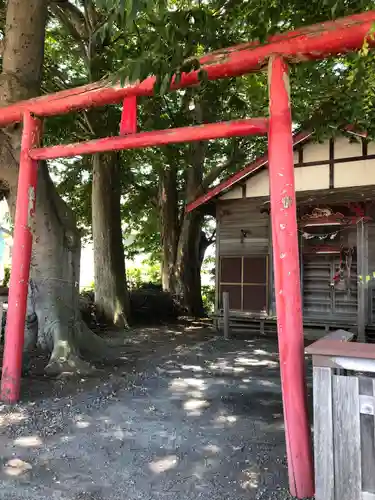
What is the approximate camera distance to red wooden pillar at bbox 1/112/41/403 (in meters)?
5.36

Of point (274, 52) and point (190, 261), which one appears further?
point (190, 261)

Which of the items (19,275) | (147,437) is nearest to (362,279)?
(147,437)

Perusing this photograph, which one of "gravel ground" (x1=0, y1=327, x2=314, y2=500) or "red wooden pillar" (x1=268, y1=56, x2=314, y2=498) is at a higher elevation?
"red wooden pillar" (x1=268, y1=56, x2=314, y2=498)

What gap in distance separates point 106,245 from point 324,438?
37.4 feet

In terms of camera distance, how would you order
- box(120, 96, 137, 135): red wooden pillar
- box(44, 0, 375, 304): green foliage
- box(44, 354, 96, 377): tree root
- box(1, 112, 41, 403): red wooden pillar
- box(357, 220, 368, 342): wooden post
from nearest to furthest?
box(44, 0, 375, 304): green foliage < box(120, 96, 137, 135): red wooden pillar < box(1, 112, 41, 403): red wooden pillar < box(44, 354, 96, 377): tree root < box(357, 220, 368, 342): wooden post

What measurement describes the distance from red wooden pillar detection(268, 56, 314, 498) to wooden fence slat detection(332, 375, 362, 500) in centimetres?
39

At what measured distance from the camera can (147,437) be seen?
14.4ft

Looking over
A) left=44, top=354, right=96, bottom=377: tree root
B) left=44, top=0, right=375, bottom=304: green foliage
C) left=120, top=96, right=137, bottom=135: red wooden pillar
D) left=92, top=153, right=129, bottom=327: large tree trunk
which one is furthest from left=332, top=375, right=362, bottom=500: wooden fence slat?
left=92, top=153, right=129, bottom=327: large tree trunk

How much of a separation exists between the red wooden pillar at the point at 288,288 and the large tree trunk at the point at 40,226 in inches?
163

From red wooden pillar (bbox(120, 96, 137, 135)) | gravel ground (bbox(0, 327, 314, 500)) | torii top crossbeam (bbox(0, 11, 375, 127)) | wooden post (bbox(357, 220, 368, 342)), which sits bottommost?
gravel ground (bbox(0, 327, 314, 500))

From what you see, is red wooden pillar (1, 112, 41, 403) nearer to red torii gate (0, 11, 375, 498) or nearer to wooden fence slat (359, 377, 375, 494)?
red torii gate (0, 11, 375, 498)

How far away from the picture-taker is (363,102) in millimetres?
7324

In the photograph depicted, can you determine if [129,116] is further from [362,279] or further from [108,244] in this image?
[108,244]

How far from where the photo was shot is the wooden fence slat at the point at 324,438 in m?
2.96
